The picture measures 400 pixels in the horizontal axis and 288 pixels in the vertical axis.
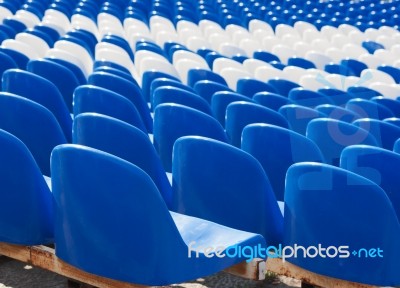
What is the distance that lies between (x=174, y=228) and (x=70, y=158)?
333mm

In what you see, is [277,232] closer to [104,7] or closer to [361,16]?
[104,7]

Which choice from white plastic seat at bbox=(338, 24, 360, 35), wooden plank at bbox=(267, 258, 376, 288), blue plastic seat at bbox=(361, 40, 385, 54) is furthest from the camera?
white plastic seat at bbox=(338, 24, 360, 35)

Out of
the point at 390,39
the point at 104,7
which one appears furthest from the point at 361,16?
the point at 104,7

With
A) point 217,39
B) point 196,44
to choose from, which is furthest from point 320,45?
point 196,44

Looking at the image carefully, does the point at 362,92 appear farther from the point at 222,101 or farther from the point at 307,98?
the point at 222,101

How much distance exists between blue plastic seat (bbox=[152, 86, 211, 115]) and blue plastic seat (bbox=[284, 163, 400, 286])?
4.59ft

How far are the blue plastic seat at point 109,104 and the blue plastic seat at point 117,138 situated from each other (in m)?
0.62

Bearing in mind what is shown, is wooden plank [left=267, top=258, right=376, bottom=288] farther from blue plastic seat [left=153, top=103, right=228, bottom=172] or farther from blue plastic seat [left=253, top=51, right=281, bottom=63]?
blue plastic seat [left=253, top=51, right=281, bottom=63]

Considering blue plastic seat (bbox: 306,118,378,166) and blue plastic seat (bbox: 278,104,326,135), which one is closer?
blue plastic seat (bbox: 306,118,378,166)

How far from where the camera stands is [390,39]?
990 centimetres

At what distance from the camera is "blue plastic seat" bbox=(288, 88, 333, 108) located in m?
4.35

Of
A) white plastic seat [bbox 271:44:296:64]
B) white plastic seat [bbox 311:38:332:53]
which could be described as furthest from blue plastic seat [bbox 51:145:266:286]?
white plastic seat [bbox 311:38:332:53]

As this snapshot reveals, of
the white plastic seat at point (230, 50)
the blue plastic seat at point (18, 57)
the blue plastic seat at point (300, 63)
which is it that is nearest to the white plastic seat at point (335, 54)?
the blue plastic seat at point (300, 63)

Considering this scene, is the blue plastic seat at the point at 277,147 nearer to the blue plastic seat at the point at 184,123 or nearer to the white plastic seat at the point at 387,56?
the blue plastic seat at the point at 184,123
